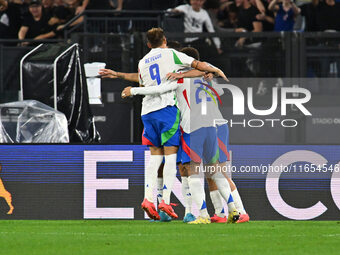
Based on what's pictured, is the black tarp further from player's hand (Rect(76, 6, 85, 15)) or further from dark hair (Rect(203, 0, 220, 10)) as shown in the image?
player's hand (Rect(76, 6, 85, 15))

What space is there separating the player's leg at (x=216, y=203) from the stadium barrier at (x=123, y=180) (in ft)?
3.19

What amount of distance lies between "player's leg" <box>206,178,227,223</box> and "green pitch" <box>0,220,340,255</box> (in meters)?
0.41

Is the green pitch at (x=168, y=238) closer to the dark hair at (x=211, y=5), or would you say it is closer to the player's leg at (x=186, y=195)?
the player's leg at (x=186, y=195)

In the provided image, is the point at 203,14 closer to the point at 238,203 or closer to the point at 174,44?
the point at 174,44

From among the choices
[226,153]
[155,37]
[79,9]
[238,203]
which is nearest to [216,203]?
[238,203]

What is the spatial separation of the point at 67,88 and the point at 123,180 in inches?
65.6

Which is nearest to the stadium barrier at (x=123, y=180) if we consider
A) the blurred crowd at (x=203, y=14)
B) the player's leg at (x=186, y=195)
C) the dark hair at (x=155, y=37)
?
the player's leg at (x=186, y=195)

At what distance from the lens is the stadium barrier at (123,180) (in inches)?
467

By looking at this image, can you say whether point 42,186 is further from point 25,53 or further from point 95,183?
point 25,53

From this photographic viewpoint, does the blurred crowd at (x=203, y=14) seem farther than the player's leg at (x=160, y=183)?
Yes

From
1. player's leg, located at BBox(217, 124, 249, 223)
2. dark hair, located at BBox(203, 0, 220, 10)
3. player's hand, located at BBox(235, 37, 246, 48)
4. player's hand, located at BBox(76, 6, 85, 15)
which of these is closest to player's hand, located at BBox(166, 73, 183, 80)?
player's leg, located at BBox(217, 124, 249, 223)

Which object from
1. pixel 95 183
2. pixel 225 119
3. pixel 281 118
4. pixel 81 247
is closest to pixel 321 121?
pixel 281 118

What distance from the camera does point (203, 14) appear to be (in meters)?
14.5

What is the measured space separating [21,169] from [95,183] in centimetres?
99
